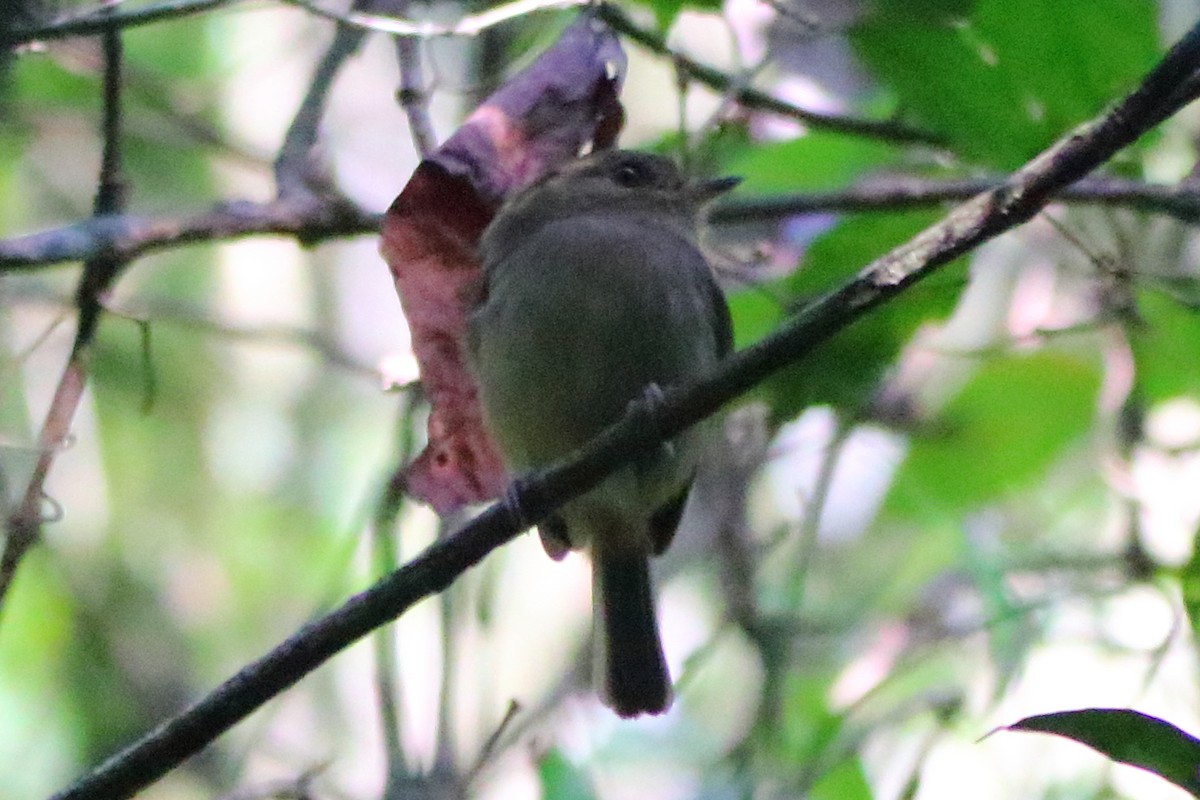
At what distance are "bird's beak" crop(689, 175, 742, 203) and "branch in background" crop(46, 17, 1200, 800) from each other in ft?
4.20

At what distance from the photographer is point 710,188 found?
366cm

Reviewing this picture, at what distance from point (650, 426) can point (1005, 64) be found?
3.73 feet

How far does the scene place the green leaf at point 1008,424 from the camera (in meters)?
3.87

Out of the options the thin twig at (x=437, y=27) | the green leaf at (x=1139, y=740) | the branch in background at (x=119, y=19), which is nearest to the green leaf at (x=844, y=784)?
the green leaf at (x=1139, y=740)

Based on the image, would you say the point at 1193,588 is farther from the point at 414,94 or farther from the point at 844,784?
the point at 414,94

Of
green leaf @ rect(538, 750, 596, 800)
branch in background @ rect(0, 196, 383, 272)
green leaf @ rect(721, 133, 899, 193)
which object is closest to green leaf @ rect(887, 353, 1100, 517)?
green leaf @ rect(721, 133, 899, 193)

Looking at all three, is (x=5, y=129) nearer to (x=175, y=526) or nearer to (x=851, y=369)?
(x=175, y=526)

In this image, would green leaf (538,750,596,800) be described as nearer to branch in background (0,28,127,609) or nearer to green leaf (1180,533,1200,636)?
branch in background (0,28,127,609)

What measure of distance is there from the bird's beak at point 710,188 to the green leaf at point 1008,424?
800 mm

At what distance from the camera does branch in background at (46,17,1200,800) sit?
1812 millimetres

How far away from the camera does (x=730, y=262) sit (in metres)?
3.90

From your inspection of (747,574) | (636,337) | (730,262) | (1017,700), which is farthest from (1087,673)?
(636,337)

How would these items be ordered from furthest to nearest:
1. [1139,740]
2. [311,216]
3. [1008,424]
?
1. [1008,424]
2. [311,216]
3. [1139,740]

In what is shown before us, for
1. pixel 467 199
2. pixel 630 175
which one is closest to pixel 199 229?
pixel 467 199
